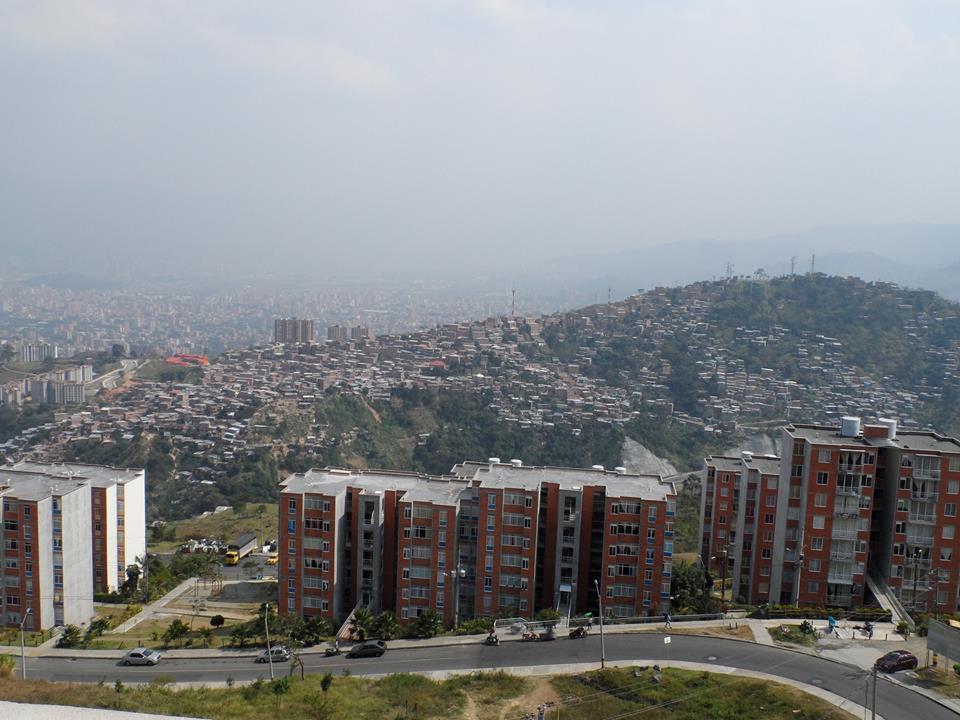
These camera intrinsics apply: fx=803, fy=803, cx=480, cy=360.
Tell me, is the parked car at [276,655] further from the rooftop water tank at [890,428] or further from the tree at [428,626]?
the rooftop water tank at [890,428]

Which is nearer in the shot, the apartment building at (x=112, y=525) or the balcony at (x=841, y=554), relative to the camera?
the balcony at (x=841, y=554)

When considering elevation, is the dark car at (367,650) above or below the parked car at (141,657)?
above

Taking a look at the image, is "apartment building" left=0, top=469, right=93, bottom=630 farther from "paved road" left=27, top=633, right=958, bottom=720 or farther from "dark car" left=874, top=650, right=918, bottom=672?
"dark car" left=874, top=650, right=918, bottom=672

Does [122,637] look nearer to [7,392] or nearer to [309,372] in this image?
[309,372]

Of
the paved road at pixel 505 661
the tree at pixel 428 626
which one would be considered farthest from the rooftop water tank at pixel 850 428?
the tree at pixel 428 626

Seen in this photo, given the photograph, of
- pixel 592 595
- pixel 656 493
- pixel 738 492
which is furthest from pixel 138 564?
pixel 738 492

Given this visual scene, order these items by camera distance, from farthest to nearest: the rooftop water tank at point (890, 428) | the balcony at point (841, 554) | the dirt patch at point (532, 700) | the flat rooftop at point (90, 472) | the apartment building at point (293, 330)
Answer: the apartment building at point (293, 330), the flat rooftop at point (90, 472), the rooftop water tank at point (890, 428), the balcony at point (841, 554), the dirt patch at point (532, 700)

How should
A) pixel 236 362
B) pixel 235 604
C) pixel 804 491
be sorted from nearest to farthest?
pixel 804 491 → pixel 235 604 → pixel 236 362

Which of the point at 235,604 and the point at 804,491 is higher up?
the point at 804,491

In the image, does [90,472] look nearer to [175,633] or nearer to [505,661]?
[175,633]
